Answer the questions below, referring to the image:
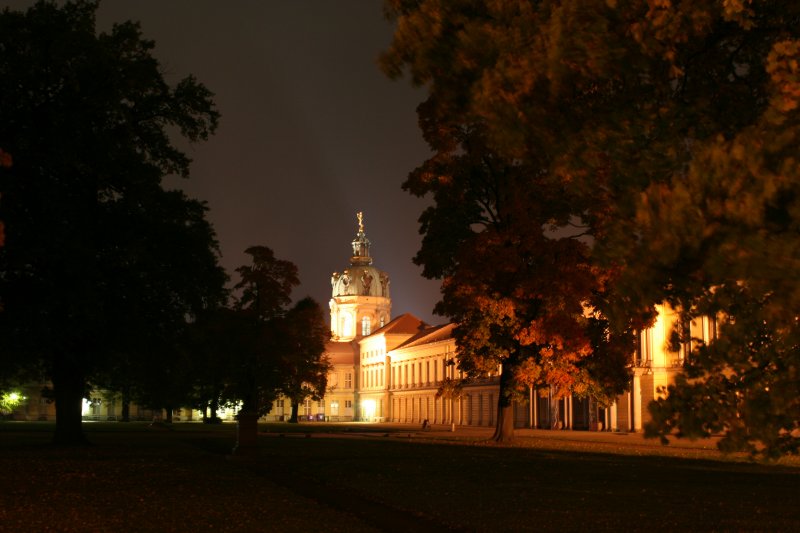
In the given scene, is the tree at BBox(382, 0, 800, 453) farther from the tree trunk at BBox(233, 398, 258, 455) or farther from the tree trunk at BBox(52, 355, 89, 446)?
the tree trunk at BBox(52, 355, 89, 446)

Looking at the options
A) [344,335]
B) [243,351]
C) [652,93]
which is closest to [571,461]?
[652,93]

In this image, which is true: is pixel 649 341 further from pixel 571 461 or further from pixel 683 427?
pixel 683 427

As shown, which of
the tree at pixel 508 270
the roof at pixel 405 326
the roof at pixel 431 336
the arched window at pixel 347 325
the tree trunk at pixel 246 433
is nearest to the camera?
the tree trunk at pixel 246 433

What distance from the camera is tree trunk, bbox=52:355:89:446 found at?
134ft

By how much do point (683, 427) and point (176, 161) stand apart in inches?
1389

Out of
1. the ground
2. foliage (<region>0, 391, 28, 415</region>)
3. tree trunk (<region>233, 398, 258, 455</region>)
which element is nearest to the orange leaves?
the ground

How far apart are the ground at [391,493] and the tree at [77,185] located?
18.2 feet

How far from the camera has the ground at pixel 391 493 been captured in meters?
15.5

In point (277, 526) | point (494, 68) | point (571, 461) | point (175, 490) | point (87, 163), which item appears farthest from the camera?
point (87, 163)

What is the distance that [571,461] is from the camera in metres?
31.6

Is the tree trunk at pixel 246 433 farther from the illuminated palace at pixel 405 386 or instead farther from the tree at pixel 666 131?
the illuminated palace at pixel 405 386

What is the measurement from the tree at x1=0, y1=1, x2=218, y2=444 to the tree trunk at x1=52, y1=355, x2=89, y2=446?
0.05 m

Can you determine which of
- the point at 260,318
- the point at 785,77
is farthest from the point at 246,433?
the point at 260,318

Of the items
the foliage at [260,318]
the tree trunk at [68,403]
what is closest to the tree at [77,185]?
the tree trunk at [68,403]
